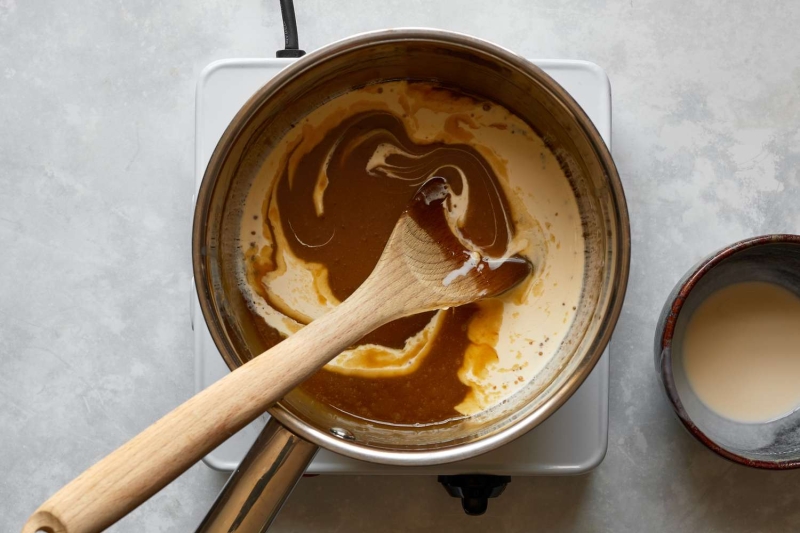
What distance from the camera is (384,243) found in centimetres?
85

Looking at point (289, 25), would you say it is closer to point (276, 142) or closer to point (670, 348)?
point (276, 142)

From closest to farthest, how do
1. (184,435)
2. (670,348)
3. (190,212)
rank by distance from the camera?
(184,435)
(670,348)
(190,212)

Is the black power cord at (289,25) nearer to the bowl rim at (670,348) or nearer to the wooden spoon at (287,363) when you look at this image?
the wooden spoon at (287,363)

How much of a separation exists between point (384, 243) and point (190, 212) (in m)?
0.29

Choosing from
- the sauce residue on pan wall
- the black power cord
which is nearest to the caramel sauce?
the sauce residue on pan wall

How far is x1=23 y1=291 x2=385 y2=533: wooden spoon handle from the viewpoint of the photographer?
514 mm

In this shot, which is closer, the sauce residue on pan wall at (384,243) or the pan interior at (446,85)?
the pan interior at (446,85)

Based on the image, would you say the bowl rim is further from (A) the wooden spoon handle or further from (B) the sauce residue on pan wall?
(A) the wooden spoon handle

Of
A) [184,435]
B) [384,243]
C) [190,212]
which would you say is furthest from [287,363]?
[190,212]

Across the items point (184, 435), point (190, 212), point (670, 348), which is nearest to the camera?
point (184, 435)

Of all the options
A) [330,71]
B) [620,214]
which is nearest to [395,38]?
[330,71]

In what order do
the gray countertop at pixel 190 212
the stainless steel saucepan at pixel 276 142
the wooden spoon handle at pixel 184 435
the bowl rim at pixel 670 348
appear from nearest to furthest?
the wooden spoon handle at pixel 184 435 < the stainless steel saucepan at pixel 276 142 < the bowl rim at pixel 670 348 < the gray countertop at pixel 190 212

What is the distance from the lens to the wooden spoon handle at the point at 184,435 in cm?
51

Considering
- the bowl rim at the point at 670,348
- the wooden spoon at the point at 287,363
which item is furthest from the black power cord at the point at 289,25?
the bowl rim at the point at 670,348
